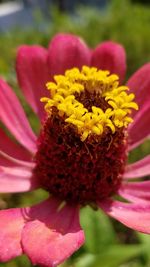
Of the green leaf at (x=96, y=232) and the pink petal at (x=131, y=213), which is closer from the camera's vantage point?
the pink petal at (x=131, y=213)

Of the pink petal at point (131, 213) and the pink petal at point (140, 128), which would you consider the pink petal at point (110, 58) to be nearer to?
the pink petal at point (140, 128)

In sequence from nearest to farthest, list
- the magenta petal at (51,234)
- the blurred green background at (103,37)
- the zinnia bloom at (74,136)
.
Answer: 1. the magenta petal at (51,234)
2. the zinnia bloom at (74,136)
3. the blurred green background at (103,37)

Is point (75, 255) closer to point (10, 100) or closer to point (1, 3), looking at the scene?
point (10, 100)

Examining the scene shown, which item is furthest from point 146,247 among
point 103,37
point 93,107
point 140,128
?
point 103,37

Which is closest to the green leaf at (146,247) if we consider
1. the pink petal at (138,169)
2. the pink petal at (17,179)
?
the pink petal at (138,169)

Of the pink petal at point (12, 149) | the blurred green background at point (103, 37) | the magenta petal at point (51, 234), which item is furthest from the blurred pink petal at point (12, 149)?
the blurred green background at point (103, 37)

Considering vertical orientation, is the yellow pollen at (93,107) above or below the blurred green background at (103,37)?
below

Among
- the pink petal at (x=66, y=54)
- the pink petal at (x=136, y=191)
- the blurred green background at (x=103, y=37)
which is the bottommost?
the pink petal at (x=136, y=191)

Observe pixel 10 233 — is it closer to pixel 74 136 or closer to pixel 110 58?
pixel 74 136

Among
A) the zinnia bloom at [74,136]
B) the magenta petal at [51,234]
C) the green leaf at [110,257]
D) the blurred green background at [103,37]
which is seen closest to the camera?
the magenta petal at [51,234]
